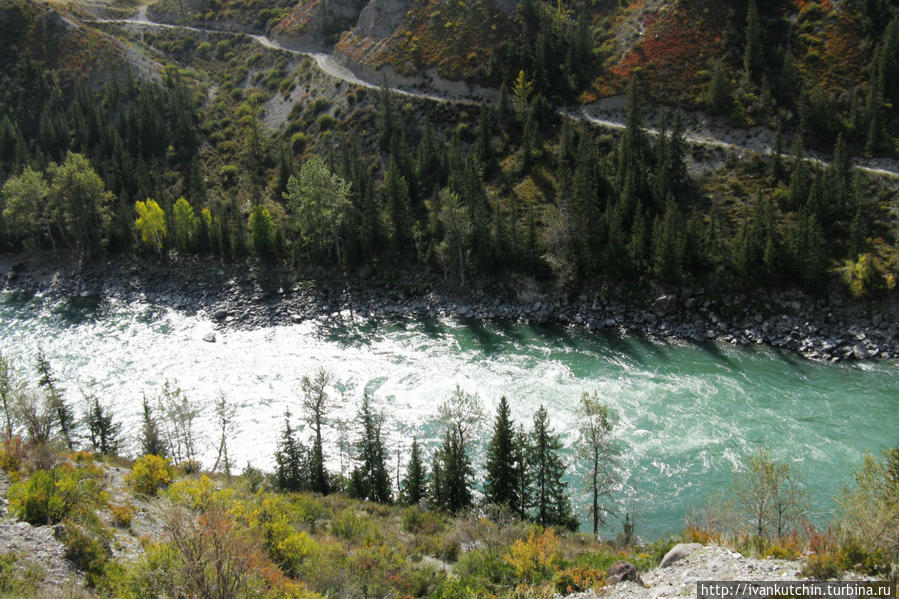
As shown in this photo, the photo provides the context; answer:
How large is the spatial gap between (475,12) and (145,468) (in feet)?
321

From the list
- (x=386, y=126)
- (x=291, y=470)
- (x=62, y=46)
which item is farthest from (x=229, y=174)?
(x=291, y=470)

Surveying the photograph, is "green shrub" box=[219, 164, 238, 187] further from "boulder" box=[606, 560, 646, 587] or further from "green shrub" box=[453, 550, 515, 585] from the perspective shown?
"boulder" box=[606, 560, 646, 587]

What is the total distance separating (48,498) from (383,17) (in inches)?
4279

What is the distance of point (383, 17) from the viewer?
109 m

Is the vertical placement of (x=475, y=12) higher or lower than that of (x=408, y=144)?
higher

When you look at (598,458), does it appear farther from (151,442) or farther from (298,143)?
(298,143)

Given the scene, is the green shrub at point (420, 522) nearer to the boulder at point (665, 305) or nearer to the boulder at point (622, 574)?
the boulder at point (622, 574)

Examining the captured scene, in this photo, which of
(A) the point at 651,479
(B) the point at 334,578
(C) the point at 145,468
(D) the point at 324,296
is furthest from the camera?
(D) the point at 324,296

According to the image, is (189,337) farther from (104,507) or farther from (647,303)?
(647,303)

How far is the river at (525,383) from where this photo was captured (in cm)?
3678

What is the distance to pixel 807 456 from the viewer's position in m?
36.5

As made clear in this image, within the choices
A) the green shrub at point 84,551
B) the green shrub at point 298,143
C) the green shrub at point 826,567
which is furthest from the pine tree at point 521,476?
the green shrub at point 298,143

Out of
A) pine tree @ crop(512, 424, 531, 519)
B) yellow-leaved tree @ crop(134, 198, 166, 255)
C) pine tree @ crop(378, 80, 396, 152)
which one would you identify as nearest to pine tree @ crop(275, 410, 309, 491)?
pine tree @ crop(512, 424, 531, 519)

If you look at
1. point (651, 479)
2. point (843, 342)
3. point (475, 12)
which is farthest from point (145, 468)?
point (475, 12)
